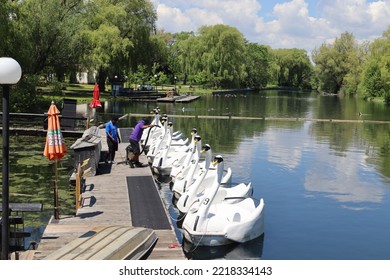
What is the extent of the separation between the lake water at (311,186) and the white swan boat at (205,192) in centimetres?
91

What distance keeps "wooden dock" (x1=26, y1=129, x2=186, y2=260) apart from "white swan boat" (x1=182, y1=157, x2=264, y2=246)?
0.58 metres

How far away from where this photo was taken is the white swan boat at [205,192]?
42.8ft

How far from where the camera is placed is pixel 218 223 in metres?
11.4

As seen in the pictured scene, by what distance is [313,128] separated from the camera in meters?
38.8

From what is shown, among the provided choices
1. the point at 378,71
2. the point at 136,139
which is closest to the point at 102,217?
the point at 136,139

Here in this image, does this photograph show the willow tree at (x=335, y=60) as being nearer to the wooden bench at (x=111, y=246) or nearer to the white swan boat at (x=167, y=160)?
the white swan boat at (x=167, y=160)

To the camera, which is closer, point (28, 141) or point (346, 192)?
point (346, 192)

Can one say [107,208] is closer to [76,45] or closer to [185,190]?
[185,190]

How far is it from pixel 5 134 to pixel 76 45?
3634 centimetres

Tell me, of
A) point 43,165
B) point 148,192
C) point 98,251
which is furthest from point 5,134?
point 43,165

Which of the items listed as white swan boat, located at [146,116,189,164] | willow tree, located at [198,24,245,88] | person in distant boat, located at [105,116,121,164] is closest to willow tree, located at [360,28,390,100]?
willow tree, located at [198,24,245,88]

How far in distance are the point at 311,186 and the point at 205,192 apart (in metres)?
7.21

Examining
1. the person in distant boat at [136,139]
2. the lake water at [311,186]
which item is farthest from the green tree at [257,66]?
the person in distant boat at [136,139]

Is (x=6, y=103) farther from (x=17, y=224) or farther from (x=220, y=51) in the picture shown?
(x=220, y=51)
